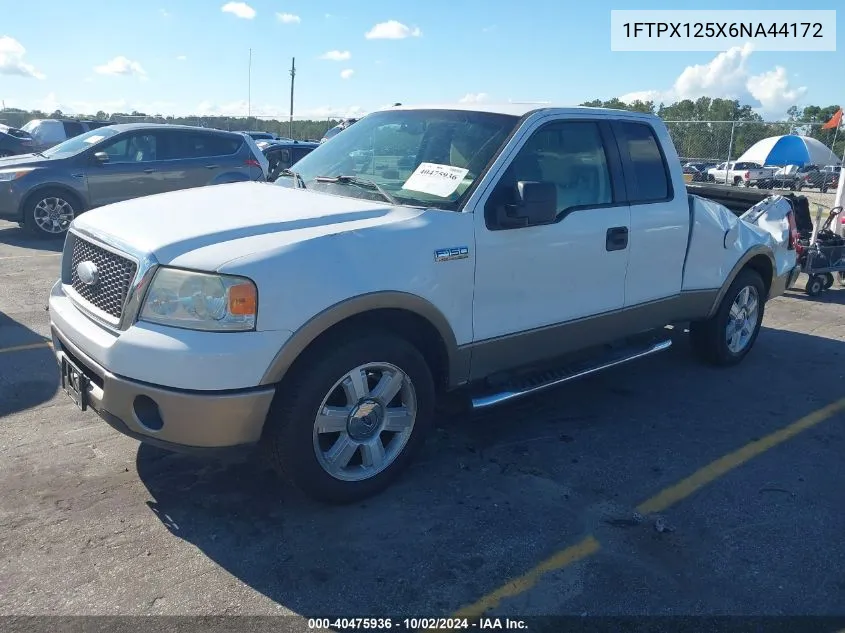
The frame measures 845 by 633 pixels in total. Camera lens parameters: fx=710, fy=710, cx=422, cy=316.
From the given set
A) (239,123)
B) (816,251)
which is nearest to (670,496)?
(816,251)

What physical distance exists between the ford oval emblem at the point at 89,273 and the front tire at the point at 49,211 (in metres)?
8.30

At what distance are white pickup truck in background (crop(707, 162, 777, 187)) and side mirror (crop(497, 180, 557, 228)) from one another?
24910 mm

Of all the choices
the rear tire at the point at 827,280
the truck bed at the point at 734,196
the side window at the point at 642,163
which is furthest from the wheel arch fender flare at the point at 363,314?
the rear tire at the point at 827,280

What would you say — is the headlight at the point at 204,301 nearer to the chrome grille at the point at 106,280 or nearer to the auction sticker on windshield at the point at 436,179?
the chrome grille at the point at 106,280

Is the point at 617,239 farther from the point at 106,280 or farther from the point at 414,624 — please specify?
the point at 106,280

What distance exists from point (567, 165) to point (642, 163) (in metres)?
0.78

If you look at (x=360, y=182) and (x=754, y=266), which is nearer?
(x=360, y=182)

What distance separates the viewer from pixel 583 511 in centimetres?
362

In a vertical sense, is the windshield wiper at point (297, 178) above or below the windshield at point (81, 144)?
below

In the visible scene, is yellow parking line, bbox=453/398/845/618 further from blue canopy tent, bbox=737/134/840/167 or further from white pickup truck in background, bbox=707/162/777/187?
white pickup truck in background, bbox=707/162/777/187

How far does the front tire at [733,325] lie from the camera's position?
5.79m

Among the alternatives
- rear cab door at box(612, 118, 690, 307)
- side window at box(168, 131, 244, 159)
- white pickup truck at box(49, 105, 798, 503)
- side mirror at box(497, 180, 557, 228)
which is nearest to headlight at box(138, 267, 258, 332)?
white pickup truck at box(49, 105, 798, 503)

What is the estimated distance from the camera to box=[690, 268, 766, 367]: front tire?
5.79m

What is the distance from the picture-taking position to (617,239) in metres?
4.49
